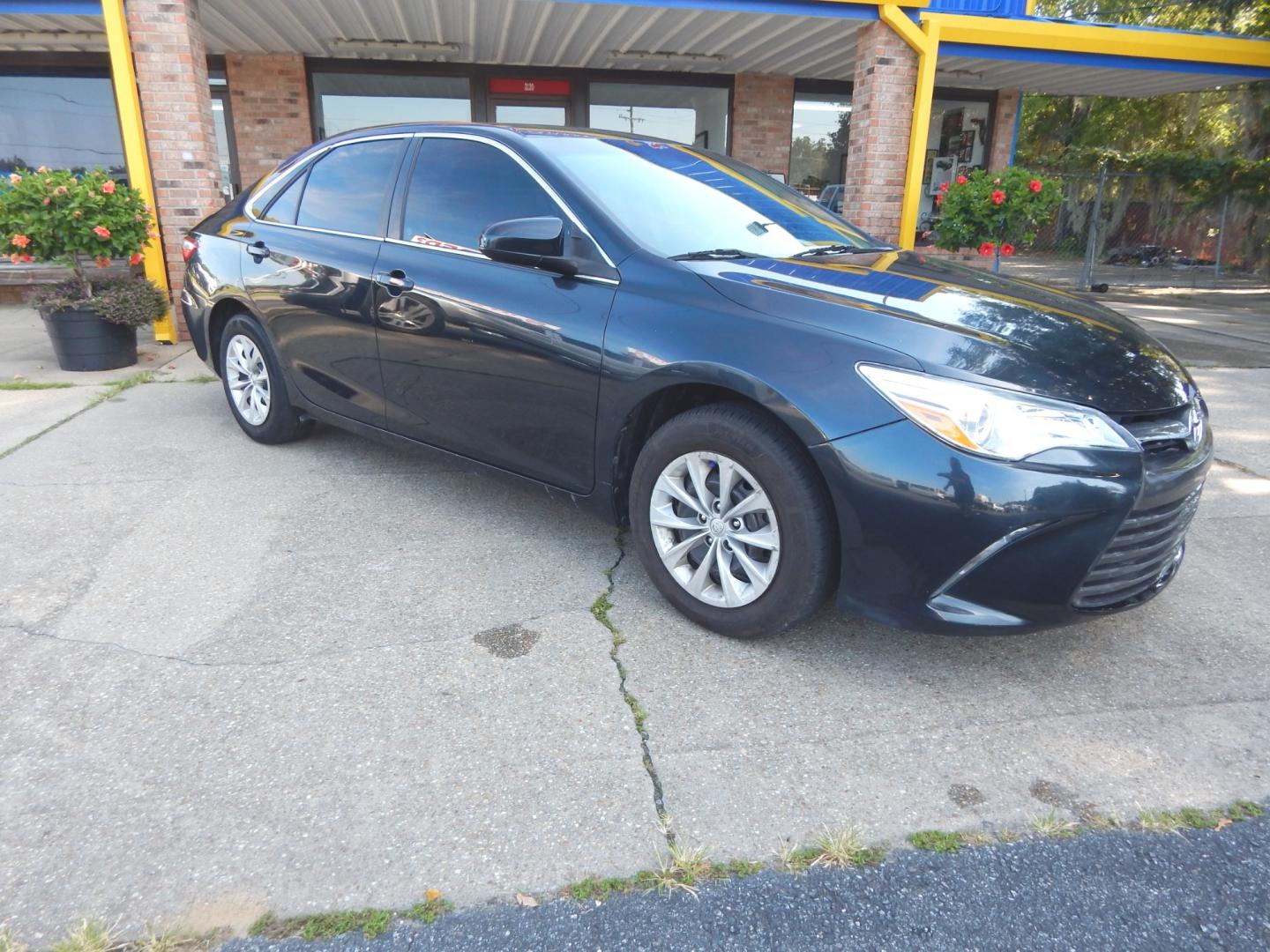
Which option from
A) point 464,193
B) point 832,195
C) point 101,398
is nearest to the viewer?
point 464,193

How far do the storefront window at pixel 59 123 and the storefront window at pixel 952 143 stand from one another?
37.3 ft

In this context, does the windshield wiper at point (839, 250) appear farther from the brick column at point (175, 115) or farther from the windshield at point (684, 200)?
the brick column at point (175, 115)

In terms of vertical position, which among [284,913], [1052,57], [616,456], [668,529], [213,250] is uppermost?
[1052,57]

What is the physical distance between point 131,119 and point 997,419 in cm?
796

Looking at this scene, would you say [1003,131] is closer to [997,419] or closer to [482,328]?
[482,328]

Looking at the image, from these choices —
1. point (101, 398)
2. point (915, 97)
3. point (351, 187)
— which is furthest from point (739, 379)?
point (915, 97)

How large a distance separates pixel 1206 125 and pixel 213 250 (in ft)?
101

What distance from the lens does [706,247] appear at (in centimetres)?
321

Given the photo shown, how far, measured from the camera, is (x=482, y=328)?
10.9ft

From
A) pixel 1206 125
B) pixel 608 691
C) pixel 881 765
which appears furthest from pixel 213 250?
pixel 1206 125

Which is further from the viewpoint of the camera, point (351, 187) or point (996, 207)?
point (996, 207)

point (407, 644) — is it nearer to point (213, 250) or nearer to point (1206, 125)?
point (213, 250)

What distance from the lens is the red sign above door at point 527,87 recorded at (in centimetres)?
1157

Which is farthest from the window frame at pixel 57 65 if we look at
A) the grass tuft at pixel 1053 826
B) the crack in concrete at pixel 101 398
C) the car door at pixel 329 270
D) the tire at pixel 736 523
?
the grass tuft at pixel 1053 826
